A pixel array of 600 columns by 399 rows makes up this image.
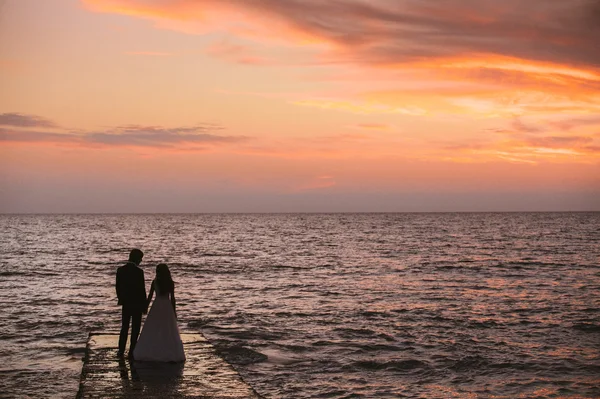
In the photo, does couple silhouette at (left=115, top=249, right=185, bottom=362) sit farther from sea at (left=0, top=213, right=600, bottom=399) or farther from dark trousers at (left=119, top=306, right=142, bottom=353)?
sea at (left=0, top=213, right=600, bottom=399)

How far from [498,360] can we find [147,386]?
10.1 m

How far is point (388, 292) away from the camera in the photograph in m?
32.2

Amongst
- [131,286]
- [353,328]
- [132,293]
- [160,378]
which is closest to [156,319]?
[132,293]

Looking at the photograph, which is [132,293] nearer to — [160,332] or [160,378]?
[160,332]

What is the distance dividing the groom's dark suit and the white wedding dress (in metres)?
0.36

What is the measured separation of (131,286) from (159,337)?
1.20 meters

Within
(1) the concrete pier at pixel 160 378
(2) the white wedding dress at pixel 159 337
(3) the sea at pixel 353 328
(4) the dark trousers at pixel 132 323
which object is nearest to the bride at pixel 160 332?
(2) the white wedding dress at pixel 159 337

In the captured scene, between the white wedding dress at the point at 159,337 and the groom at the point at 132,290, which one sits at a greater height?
the groom at the point at 132,290

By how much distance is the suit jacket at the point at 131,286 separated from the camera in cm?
1284

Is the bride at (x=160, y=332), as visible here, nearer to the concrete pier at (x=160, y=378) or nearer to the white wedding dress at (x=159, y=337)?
the white wedding dress at (x=159, y=337)

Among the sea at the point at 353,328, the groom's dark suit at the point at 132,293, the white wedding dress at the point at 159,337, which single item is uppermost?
the groom's dark suit at the point at 132,293

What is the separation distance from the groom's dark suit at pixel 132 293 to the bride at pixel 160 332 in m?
0.28

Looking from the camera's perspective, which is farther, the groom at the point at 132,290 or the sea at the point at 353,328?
the sea at the point at 353,328

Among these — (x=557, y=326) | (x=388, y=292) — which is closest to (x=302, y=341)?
(x=557, y=326)
